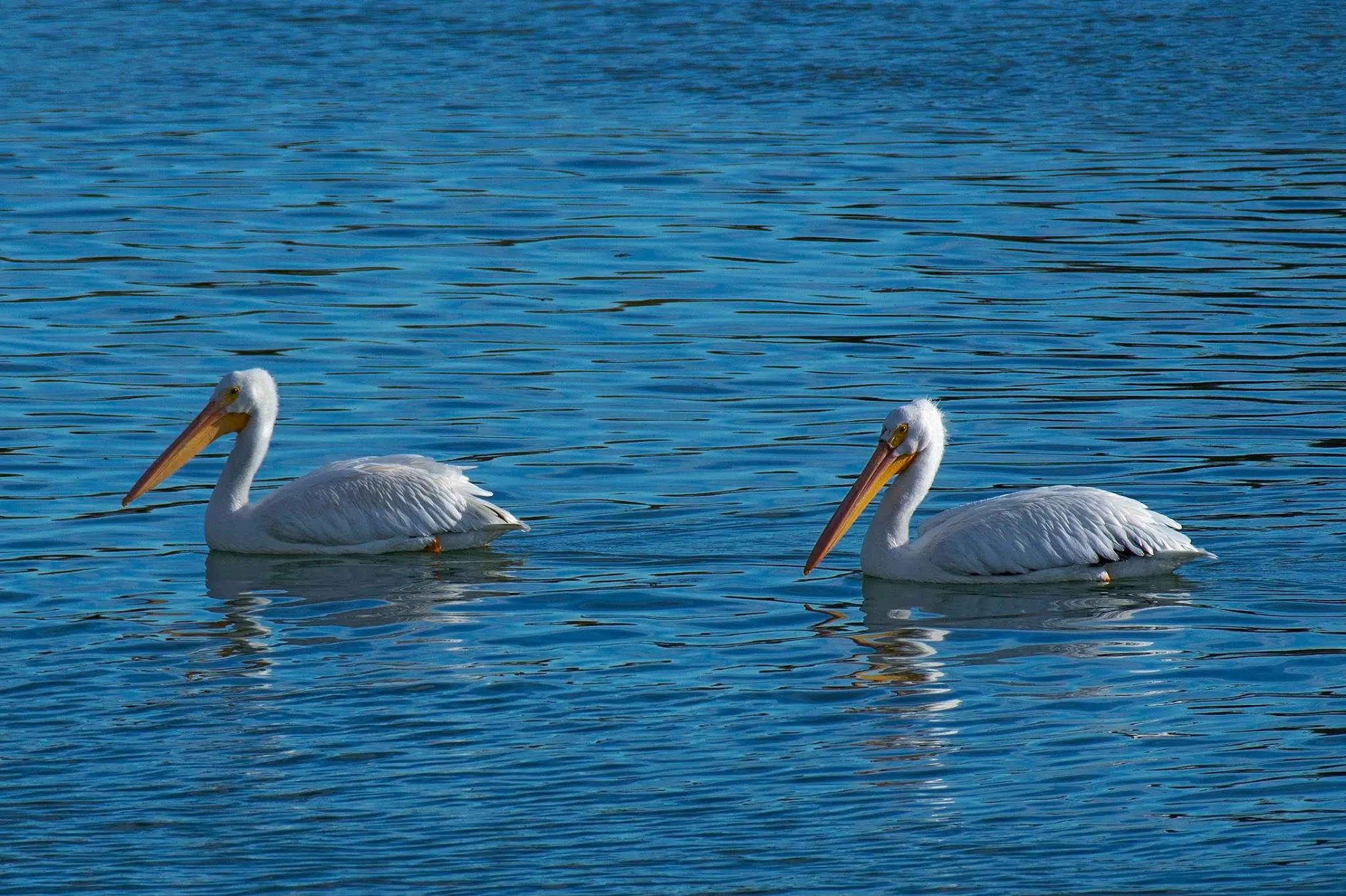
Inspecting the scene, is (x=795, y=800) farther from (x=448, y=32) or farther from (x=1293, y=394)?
(x=448, y=32)

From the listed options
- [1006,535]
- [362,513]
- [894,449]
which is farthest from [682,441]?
[1006,535]

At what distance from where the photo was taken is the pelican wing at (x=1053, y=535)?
7.45 m

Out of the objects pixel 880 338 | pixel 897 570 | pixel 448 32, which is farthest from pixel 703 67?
pixel 897 570

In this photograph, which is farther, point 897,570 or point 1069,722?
point 897,570

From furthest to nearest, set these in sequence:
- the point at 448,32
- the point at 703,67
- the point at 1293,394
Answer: the point at 448,32 < the point at 703,67 < the point at 1293,394

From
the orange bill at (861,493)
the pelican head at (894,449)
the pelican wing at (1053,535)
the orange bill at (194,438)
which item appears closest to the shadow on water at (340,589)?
the orange bill at (194,438)

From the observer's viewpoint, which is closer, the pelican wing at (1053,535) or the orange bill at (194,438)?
the pelican wing at (1053,535)

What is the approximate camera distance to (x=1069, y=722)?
6031 mm

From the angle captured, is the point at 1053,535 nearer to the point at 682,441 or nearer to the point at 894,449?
the point at 894,449

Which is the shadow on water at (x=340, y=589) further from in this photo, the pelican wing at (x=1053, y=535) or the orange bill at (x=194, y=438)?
the pelican wing at (x=1053, y=535)

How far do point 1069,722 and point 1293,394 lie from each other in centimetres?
429

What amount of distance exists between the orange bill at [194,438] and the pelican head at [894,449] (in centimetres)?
232

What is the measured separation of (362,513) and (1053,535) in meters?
2.37

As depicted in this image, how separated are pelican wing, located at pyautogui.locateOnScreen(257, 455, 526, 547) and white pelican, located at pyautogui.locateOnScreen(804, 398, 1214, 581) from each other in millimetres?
1236
